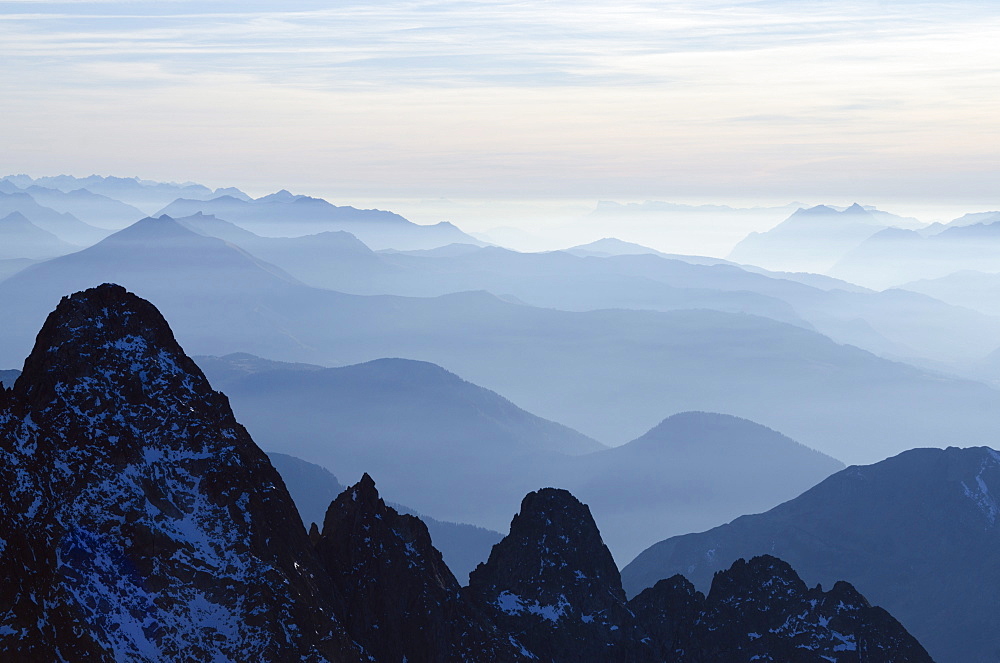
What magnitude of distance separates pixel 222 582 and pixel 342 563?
24.7 meters

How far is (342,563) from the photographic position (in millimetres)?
92438

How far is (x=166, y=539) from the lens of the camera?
223ft

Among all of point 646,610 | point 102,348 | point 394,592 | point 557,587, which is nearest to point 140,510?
point 102,348

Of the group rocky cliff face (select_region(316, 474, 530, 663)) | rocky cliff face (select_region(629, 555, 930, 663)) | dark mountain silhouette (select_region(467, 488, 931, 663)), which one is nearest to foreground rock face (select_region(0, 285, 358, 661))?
rocky cliff face (select_region(316, 474, 530, 663))

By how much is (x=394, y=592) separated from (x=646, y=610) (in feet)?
147

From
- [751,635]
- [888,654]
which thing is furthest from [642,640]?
[888,654]

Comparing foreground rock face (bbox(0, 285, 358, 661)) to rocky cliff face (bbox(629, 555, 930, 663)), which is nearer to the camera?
foreground rock face (bbox(0, 285, 358, 661))

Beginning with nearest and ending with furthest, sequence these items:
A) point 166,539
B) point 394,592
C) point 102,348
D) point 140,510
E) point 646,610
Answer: point 166,539 < point 140,510 < point 102,348 < point 394,592 < point 646,610

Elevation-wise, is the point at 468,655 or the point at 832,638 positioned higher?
the point at 468,655

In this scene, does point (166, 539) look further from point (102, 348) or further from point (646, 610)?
point (646, 610)

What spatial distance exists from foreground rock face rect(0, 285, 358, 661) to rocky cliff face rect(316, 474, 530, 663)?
13270 millimetres

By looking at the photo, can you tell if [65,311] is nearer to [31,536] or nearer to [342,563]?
[31,536]

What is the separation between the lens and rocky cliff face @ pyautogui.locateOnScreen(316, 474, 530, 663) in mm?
90625

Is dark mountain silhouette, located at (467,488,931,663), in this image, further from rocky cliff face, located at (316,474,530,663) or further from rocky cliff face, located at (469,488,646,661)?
rocky cliff face, located at (316,474,530,663)
